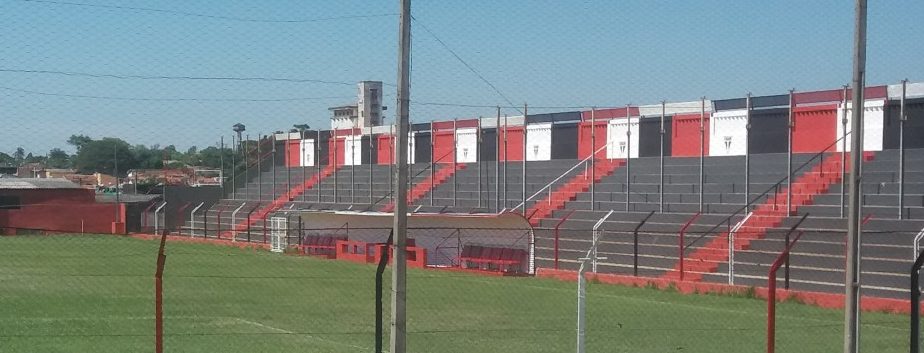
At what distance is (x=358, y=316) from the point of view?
1656 cm

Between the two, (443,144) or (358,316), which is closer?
(358,316)

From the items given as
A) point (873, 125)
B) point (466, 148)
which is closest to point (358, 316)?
point (873, 125)

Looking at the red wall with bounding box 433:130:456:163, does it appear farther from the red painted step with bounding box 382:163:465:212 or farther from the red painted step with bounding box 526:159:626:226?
the red painted step with bounding box 526:159:626:226

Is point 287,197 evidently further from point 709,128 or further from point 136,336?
point 136,336

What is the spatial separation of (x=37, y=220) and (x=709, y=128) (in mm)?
24016

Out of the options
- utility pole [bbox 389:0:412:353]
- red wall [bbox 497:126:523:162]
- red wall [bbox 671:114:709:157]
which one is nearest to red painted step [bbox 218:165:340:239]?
red wall [bbox 497:126:523:162]

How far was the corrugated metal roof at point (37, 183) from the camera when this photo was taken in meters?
35.9

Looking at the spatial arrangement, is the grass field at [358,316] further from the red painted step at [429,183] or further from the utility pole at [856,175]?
the red painted step at [429,183]

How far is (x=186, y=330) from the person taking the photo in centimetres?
1471

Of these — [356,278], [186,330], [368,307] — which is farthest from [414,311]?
[356,278]

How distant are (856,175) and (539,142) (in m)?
32.2

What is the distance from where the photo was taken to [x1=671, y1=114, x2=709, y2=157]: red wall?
3562 centimetres

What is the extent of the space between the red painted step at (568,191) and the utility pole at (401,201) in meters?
22.5

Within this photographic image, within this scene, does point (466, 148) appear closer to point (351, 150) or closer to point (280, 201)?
point (351, 150)
